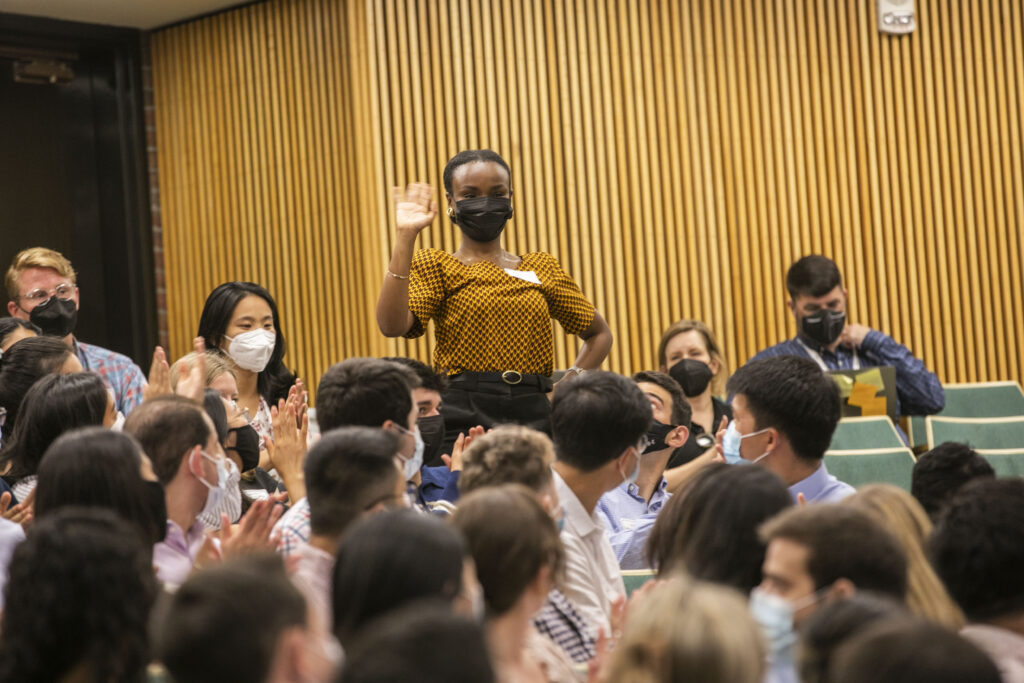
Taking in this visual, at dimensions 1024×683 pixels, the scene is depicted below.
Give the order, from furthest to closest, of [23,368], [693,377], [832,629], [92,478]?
1. [693,377]
2. [23,368]
3. [92,478]
4. [832,629]

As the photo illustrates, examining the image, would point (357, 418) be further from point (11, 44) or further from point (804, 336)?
point (11, 44)

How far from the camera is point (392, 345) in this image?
6.62m

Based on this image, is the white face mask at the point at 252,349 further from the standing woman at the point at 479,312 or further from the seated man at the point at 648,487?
the seated man at the point at 648,487

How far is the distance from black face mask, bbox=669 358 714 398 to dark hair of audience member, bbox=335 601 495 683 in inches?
168

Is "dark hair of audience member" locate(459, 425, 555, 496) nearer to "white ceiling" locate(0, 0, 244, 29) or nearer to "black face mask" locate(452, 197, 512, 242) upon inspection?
"black face mask" locate(452, 197, 512, 242)

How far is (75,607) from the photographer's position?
184 centimetres

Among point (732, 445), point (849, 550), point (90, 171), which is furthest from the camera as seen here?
point (90, 171)

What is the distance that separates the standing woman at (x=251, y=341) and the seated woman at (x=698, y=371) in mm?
1658

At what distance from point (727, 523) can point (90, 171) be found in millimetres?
5739

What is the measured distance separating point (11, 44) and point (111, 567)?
5.75 meters

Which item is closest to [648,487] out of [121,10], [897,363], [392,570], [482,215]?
[482,215]

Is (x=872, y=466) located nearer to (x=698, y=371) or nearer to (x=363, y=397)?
(x=698, y=371)

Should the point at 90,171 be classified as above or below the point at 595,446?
above

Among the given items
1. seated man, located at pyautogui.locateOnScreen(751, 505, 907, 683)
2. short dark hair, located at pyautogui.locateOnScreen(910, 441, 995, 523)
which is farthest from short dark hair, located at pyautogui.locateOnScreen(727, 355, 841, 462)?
seated man, located at pyautogui.locateOnScreen(751, 505, 907, 683)
